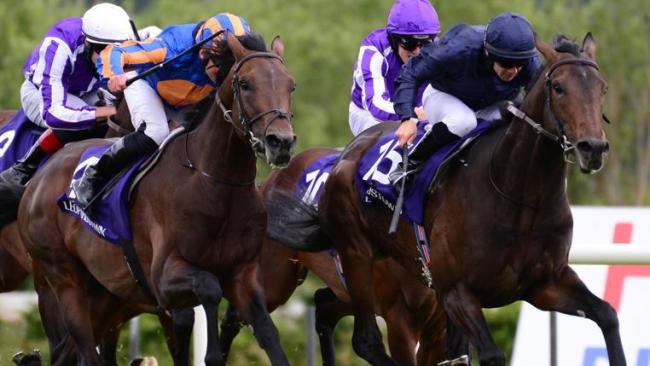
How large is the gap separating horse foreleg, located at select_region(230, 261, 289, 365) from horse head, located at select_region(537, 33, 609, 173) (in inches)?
60.9

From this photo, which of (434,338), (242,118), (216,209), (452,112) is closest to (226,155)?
(216,209)

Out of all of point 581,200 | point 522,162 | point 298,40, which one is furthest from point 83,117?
point 298,40

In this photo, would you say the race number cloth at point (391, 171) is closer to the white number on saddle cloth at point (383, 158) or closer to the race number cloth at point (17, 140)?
the white number on saddle cloth at point (383, 158)

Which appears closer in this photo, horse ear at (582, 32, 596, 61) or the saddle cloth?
horse ear at (582, 32, 596, 61)

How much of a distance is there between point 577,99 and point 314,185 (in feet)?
8.12

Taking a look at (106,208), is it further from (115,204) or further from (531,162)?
(531,162)

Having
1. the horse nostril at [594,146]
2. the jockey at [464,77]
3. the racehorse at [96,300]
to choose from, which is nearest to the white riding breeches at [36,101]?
the racehorse at [96,300]

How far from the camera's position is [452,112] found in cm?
721

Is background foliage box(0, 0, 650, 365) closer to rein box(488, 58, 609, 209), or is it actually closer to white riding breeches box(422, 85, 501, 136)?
white riding breeches box(422, 85, 501, 136)

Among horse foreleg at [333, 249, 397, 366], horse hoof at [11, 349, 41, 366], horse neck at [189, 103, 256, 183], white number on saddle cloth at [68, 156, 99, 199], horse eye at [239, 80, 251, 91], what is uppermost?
horse eye at [239, 80, 251, 91]

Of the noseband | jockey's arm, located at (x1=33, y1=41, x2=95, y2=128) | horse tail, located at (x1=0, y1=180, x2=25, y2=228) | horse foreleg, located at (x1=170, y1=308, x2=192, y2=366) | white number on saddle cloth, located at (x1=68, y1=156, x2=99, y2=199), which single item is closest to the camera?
the noseband

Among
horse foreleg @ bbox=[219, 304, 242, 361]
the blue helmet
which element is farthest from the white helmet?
the blue helmet

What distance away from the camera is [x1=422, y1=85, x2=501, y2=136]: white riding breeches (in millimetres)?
7170

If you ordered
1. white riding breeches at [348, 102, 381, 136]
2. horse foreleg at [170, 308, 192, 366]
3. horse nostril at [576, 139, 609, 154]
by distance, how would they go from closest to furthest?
horse nostril at [576, 139, 609, 154] < horse foreleg at [170, 308, 192, 366] < white riding breeches at [348, 102, 381, 136]
